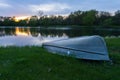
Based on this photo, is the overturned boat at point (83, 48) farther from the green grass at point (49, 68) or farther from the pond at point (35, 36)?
the pond at point (35, 36)

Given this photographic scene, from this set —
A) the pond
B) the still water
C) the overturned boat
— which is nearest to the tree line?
the still water

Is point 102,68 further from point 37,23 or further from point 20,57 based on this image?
point 37,23

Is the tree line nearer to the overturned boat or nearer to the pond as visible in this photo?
the pond

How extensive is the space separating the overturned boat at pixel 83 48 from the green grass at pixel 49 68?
0.24 metres

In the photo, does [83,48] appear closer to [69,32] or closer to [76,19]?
[69,32]

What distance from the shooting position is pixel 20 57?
8344 millimetres

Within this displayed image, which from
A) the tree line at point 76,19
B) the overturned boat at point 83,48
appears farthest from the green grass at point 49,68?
the tree line at point 76,19

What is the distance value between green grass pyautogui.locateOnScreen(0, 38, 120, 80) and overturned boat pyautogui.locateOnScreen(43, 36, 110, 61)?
24 centimetres

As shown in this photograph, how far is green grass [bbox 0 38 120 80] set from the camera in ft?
23.4

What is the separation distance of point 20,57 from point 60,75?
1611mm

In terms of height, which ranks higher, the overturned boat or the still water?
the overturned boat

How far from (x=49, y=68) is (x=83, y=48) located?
1.84 m

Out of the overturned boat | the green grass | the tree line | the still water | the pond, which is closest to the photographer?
the green grass

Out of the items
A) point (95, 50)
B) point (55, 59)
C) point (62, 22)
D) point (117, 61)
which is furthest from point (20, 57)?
point (62, 22)
